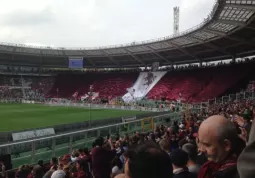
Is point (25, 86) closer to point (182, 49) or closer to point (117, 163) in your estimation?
point (182, 49)

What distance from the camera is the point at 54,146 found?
1070 cm

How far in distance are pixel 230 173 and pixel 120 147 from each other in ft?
21.9

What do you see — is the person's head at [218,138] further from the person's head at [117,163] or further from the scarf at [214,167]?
the person's head at [117,163]

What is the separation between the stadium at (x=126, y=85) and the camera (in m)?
16.6

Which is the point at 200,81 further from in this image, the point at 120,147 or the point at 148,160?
the point at 148,160

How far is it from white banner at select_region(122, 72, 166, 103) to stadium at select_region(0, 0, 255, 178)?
197 mm

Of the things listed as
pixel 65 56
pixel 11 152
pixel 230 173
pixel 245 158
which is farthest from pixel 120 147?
pixel 65 56

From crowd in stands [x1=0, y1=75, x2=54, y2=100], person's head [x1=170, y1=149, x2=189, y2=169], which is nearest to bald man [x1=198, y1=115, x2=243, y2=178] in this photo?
person's head [x1=170, y1=149, x2=189, y2=169]

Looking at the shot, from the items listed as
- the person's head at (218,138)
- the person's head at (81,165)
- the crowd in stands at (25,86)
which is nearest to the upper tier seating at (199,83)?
the crowd in stands at (25,86)

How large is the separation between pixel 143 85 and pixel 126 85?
4.18 meters

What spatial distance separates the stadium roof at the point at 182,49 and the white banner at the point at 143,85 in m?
3.16

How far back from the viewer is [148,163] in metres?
1.76

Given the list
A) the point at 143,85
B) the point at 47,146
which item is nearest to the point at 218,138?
the point at 47,146

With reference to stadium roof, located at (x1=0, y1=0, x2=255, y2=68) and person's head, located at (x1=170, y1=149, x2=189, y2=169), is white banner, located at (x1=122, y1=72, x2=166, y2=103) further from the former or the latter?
person's head, located at (x1=170, y1=149, x2=189, y2=169)
